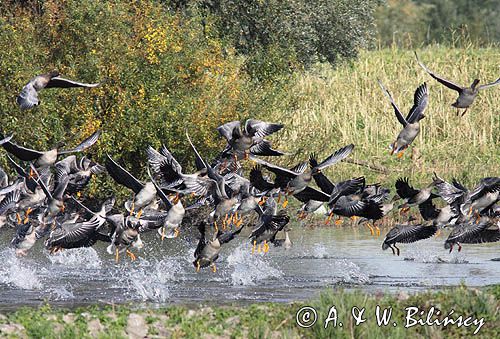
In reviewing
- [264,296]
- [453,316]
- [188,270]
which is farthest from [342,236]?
[453,316]

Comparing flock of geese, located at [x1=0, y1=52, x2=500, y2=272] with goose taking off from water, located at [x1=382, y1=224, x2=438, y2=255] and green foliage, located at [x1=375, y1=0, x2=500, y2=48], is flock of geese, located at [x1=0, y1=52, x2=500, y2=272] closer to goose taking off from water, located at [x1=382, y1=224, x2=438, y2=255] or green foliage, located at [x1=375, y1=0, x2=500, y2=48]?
goose taking off from water, located at [x1=382, y1=224, x2=438, y2=255]

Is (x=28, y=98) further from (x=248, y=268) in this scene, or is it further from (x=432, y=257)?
(x=432, y=257)

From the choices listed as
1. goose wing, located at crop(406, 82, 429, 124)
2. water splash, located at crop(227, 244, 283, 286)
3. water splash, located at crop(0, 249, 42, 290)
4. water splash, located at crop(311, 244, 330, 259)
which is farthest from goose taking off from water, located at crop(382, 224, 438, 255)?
water splash, located at crop(0, 249, 42, 290)

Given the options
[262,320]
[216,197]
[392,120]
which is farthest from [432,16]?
[262,320]

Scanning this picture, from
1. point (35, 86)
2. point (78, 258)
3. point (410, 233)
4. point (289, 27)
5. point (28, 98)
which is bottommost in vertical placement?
point (78, 258)

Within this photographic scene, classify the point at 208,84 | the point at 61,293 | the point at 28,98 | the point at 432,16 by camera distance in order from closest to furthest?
the point at 61,293 < the point at 28,98 < the point at 208,84 < the point at 432,16

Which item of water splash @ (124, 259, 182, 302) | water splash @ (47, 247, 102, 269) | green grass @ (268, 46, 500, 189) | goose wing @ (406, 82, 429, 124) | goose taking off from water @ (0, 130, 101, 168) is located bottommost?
green grass @ (268, 46, 500, 189)

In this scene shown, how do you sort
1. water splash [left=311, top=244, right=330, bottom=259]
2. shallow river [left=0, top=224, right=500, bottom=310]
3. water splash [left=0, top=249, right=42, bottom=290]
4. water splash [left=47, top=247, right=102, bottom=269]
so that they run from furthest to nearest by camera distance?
water splash [left=311, top=244, right=330, bottom=259] → water splash [left=47, top=247, right=102, bottom=269] → water splash [left=0, top=249, right=42, bottom=290] → shallow river [left=0, top=224, right=500, bottom=310]

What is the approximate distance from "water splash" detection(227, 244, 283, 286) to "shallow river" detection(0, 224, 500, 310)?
0.06 ft

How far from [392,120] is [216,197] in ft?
61.7

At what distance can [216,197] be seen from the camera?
18.7m

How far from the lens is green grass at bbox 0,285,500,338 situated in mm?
13414

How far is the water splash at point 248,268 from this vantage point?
770 inches

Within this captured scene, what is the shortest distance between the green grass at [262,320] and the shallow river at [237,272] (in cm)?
311
